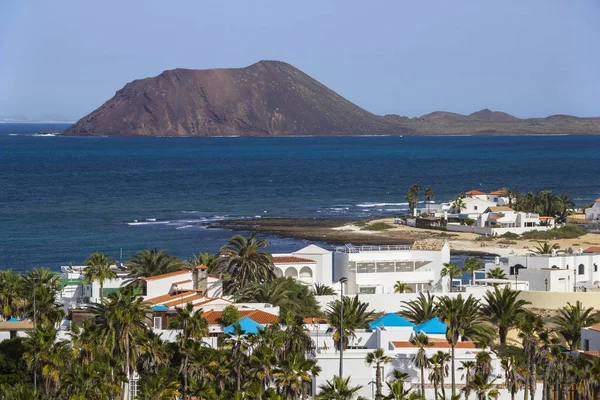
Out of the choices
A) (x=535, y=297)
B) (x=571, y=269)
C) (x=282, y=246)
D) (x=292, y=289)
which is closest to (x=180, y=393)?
(x=292, y=289)

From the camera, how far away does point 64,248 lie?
95.6 m

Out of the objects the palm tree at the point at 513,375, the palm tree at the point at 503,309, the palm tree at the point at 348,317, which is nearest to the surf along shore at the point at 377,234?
the palm tree at the point at 503,309

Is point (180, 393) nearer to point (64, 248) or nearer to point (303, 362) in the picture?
point (303, 362)

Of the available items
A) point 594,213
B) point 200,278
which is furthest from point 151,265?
point 594,213

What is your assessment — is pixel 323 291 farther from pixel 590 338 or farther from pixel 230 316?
pixel 590 338

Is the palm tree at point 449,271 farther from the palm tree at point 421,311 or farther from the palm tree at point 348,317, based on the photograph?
the palm tree at point 421,311

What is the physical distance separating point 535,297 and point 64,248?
5152 cm

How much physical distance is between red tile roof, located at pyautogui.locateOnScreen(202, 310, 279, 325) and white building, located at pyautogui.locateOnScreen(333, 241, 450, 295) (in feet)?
43.5

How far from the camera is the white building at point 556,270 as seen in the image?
58.0 m

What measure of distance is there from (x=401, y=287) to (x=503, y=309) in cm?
808

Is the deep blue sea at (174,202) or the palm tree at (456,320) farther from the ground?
the palm tree at (456,320)

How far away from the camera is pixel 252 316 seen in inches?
1735

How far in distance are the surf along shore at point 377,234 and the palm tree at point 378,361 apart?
44.8 m

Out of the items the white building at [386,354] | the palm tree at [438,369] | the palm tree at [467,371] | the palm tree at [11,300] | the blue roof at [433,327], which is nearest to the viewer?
the palm tree at [467,371]
